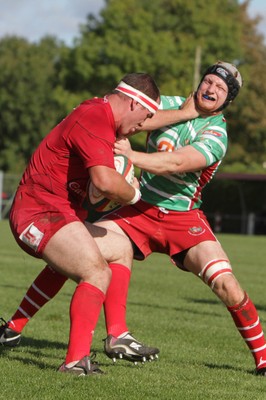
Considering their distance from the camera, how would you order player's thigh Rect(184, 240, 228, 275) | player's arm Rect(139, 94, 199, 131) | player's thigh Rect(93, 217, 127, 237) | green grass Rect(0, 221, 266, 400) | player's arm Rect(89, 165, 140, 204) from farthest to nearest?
1. player's thigh Rect(93, 217, 127, 237)
2. player's arm Rect(139, 94, 199, 131)
3. player's thigh Rect(184, 240, 228, 275)
4. player's arm Rect(89, 165, 140, 204)
5. green grass Rect(0, 221, 266, 400)

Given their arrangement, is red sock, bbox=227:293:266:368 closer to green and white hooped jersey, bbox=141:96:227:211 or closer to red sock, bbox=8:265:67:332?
green and white hooped jersey, bbox=141:96:227:211

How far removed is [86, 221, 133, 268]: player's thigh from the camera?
7.16 m

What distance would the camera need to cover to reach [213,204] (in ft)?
152

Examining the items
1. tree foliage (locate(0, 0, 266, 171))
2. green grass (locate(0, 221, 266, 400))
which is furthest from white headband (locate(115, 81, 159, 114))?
tree foliage (locate(0, 0, 266, 171))

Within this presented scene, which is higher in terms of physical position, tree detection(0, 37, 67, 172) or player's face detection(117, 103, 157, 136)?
player's face detection(117, 103, 157, 136)

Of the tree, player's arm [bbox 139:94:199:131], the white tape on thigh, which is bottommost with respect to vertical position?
the tree

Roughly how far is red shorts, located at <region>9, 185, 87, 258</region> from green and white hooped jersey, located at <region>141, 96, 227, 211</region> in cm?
119

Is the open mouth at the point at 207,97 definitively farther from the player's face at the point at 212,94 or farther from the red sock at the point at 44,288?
the red sock at the point at 44,288

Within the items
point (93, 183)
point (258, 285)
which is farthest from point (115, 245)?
point (258, 285)

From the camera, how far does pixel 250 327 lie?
7270mm

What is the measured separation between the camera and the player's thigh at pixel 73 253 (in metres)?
6.26

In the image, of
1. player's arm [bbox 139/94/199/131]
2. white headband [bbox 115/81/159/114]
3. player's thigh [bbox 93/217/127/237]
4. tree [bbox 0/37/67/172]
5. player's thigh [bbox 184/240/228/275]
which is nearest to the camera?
white headband [bbox 115/81/159/114]

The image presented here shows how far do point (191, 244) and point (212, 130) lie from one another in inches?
35.8

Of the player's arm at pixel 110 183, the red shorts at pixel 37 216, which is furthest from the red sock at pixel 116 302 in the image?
the player's arm at pixel 110 183
